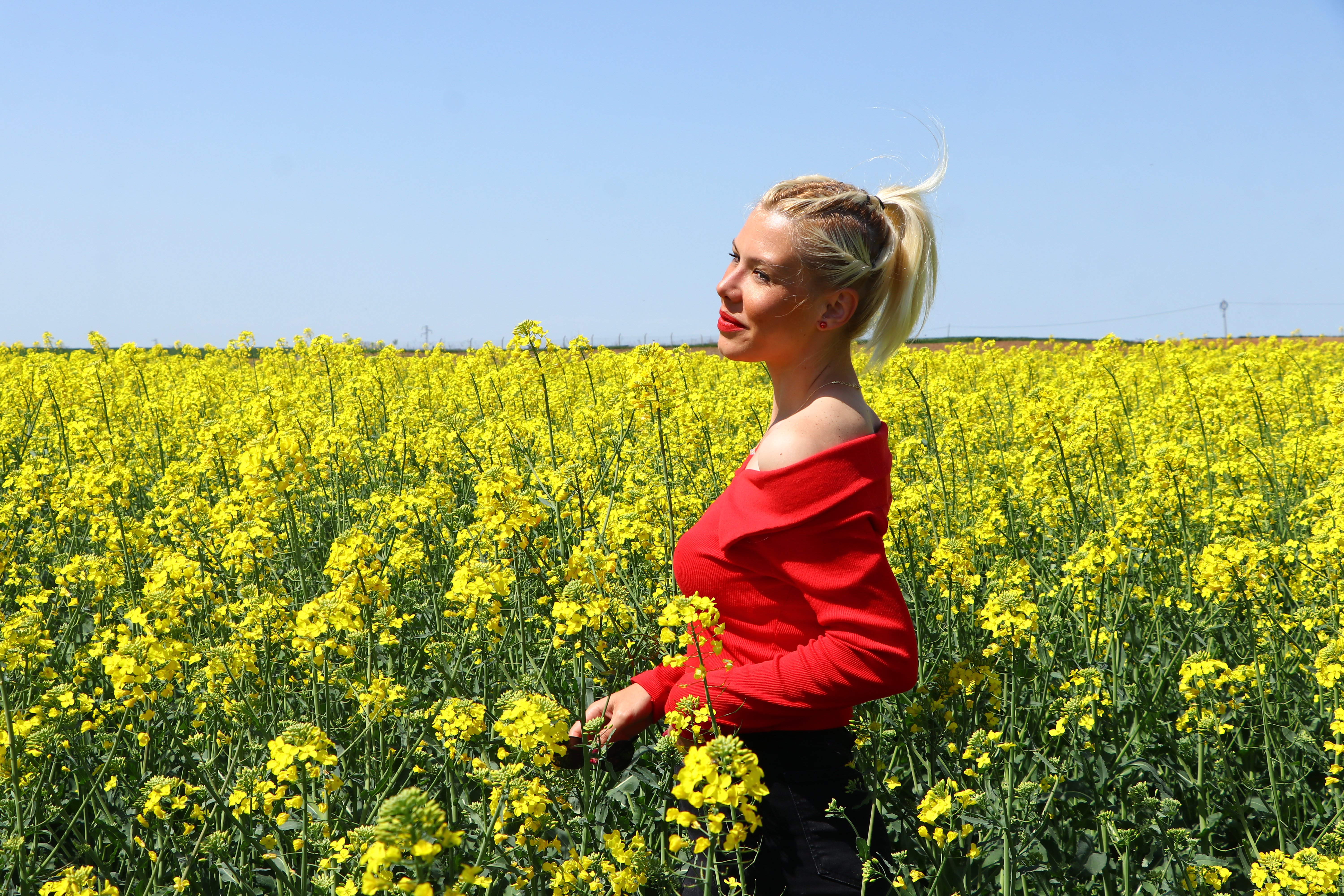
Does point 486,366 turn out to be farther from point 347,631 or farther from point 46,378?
point 347,631

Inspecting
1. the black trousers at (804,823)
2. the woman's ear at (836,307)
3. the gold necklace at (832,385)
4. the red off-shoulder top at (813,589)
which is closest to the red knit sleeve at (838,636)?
the red off-shoulder top at (813,589)

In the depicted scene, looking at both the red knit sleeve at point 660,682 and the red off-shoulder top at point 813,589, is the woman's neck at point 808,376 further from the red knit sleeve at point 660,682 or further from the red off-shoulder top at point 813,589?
the red knit sleeve at point 660,682

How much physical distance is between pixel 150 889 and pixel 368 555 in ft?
4.36

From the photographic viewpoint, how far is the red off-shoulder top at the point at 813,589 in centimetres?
156

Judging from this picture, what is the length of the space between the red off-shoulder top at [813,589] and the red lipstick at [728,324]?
294mm

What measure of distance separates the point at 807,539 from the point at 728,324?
1.63 feet

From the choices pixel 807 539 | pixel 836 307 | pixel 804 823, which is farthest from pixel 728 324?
pixel 804 823

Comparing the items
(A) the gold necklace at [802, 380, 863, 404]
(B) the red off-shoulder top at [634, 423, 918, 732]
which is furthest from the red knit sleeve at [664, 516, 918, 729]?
(A) the gold necklace at [802, 380, 863, 404]

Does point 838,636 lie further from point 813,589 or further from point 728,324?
point 728,324

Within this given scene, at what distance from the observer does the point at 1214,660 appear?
2674 millimetres

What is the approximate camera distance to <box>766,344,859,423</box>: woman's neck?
1.82m

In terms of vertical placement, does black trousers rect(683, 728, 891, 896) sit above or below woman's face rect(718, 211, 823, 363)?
below

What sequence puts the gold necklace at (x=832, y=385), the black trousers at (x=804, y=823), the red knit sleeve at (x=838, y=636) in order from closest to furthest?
the red knit sleeve at (x=838, y=636)
the black trousers at (x=804, y=823)
the gold necklace at (x=832, y=385)

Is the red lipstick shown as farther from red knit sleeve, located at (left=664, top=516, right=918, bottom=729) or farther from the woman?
red knit sleeve, located at (left=664, top=516, right=918, bottom=729)
